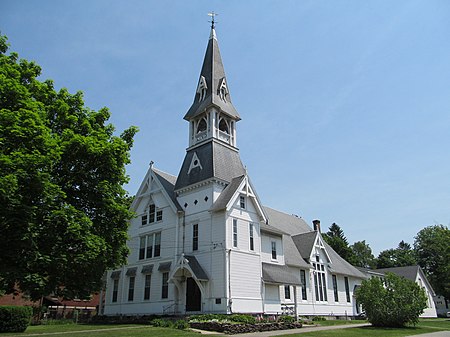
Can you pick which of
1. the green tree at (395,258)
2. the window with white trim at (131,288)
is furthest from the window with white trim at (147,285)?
the green tree at (395,258)

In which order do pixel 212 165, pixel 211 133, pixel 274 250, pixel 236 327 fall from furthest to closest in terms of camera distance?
1. pixel 211 133
2. pixel 274 250
3. pixel 212 165
4. pixel 236 327

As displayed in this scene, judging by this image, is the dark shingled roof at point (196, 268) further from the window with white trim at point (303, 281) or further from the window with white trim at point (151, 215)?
the window with white trim at point (303, 281)

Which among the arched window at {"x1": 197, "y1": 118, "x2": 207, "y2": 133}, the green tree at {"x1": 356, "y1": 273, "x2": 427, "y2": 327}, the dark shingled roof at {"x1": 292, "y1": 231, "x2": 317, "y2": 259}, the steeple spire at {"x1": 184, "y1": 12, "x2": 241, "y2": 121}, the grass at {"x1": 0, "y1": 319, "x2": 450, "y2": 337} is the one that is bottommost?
the grass at {"x1": 0, "y1": 319, "x2": 450, "y2": 337}

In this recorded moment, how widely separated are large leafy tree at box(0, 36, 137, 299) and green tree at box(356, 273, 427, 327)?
19.8 m

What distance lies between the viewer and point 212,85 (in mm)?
37312

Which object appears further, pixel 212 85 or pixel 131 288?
pixel 212 85

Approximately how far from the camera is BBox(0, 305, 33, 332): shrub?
22297mm

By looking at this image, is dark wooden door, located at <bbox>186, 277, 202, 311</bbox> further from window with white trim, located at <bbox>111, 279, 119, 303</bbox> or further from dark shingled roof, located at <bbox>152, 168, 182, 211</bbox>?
window with white trim, located at <bbox>111, 279, 119, 303</bbox>

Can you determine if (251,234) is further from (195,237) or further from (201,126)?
(201,126)

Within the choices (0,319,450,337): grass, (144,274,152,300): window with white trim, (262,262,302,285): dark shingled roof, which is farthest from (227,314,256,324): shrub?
(144,274,152,300): window with white trim

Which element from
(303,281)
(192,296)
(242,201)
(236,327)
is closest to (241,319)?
(236,327)

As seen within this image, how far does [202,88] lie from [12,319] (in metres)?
25.6

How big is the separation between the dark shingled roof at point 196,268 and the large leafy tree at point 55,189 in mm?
9852

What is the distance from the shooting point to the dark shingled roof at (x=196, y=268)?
2828 cm
